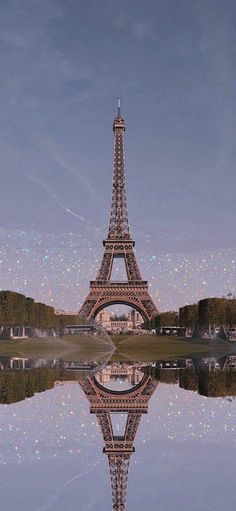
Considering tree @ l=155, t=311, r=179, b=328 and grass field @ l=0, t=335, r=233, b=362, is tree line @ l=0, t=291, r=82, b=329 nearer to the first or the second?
grass field @ l=0, t=335, r=233, b=362

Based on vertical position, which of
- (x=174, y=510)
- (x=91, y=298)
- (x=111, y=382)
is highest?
(x=91, y=298)

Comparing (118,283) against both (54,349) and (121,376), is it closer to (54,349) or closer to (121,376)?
(54,349)

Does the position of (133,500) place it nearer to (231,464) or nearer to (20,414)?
(231,464)

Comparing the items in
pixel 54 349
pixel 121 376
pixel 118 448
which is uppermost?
pixel 54 349

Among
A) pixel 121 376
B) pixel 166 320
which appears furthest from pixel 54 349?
pixel 166 320

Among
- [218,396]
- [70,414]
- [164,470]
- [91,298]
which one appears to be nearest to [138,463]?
[164,470]

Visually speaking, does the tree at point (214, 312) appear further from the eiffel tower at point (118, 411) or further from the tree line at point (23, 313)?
Answer: the eiffel tower at point (118, 411)
